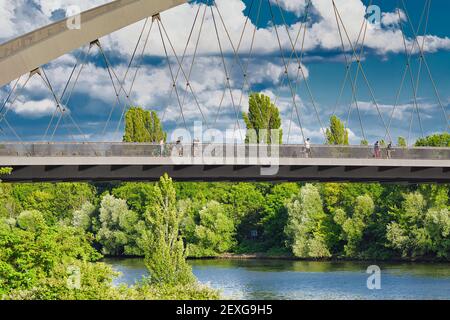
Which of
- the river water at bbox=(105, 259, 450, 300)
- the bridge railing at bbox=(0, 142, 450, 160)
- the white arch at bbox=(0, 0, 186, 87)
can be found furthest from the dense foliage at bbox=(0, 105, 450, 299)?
the white arch at bbox=(0, 0, 186, 87)

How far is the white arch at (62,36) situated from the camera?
113 ft

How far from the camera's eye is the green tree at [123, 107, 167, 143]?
8462 centimetres

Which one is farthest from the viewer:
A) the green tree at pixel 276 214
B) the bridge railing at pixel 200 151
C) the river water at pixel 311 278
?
the green tree at pixel 276 214

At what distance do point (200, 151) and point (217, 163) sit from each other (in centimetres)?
113

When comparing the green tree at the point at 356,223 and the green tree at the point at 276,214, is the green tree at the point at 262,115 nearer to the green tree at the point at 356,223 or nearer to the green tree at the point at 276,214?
the green tree at the point at 276,214

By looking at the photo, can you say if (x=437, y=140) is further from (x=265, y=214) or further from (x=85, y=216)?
(x=85, y=216)

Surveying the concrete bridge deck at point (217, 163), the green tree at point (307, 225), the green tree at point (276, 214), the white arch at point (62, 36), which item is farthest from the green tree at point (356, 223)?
the white arch at point (62, 36)

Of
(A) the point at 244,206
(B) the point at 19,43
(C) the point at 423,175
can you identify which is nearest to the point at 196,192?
(A) the point at 244,206

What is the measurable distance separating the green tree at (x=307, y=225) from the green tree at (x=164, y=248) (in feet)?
123

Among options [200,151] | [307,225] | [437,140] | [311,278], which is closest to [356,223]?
[307,225]

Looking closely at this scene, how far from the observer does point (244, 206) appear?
87.5 metres

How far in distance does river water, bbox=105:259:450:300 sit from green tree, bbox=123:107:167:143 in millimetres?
12550

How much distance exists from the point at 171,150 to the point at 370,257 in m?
37.8

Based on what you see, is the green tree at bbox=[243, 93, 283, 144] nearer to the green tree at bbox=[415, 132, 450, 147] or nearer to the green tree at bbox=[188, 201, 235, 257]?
the green tree at bbox=[188, 201, 235, 257]
